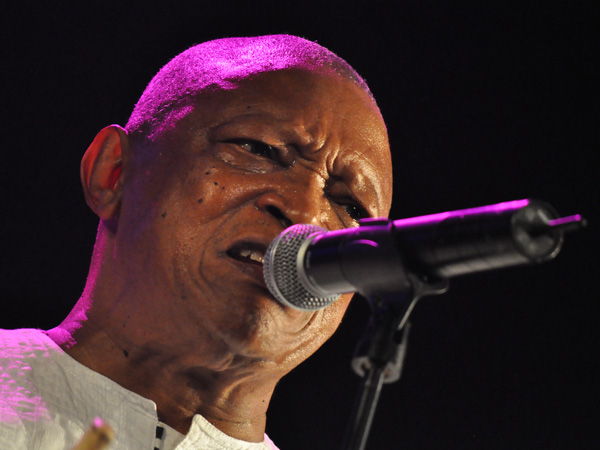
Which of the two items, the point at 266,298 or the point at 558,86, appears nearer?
the point at 266,298

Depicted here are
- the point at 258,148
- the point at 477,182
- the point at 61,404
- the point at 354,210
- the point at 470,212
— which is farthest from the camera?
the point at 477,182

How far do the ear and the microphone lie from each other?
1022 millimetres

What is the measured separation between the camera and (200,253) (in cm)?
223

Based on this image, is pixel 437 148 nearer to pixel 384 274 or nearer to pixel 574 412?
pixel 574 412

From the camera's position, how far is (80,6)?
326cm

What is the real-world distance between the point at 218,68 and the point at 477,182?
1.56 m

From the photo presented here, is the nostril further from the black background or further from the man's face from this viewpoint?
the black background

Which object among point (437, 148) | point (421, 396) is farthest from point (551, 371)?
point (437, 148)

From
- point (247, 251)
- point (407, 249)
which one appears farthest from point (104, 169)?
point (407, 249)

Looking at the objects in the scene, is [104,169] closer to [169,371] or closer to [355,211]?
[169,371]

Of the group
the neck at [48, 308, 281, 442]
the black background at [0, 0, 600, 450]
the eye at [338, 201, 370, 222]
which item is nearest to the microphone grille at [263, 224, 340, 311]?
the neck at [48, 308, 281, 442]

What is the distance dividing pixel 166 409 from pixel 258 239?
2.11 feet

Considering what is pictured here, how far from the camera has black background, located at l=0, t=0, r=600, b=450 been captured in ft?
11.6

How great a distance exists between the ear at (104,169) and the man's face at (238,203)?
0.25 ft
